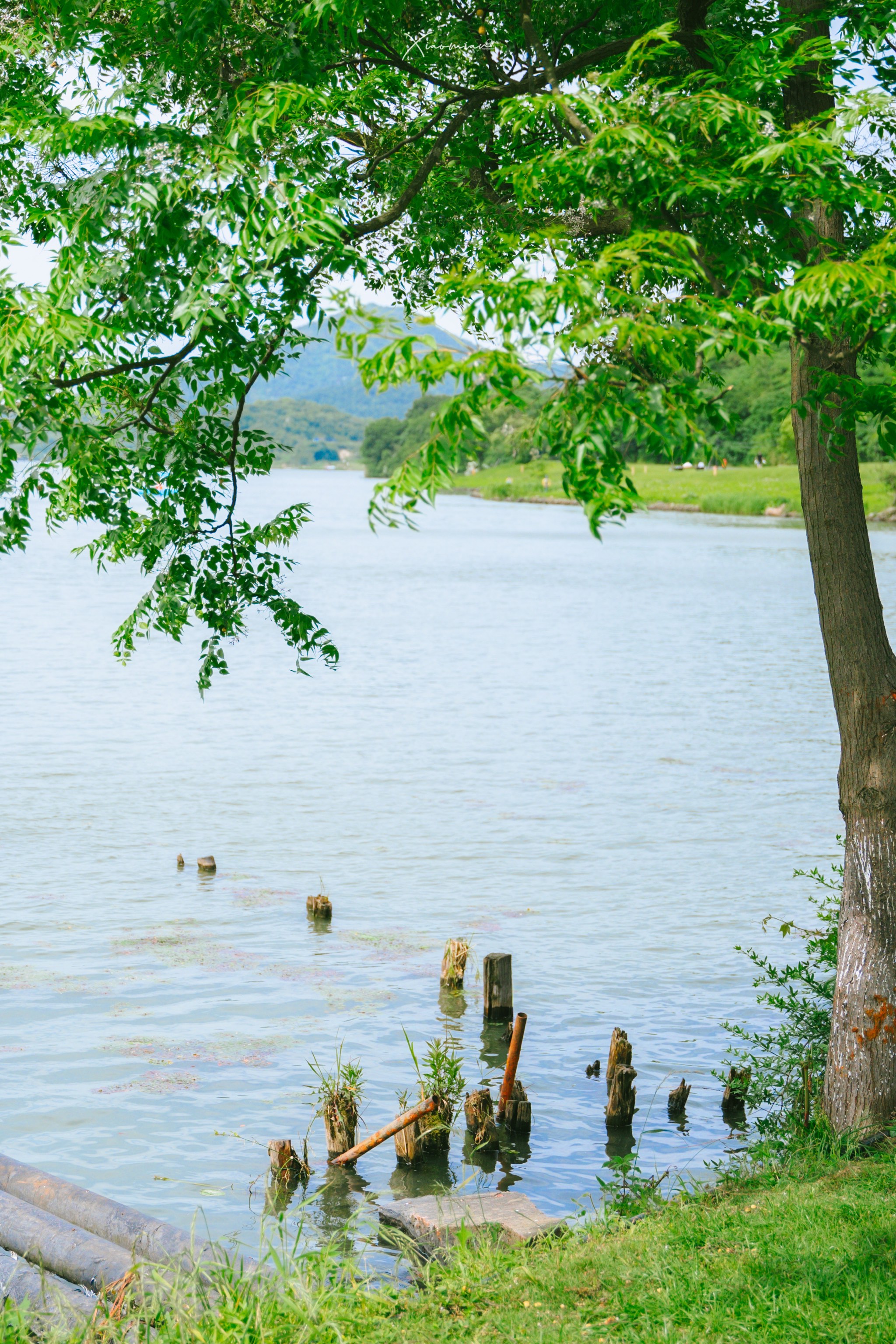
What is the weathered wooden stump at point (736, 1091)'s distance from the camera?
10.8m

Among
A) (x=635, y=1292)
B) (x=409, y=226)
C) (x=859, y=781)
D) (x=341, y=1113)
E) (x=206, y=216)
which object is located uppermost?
(x=409, y=226)

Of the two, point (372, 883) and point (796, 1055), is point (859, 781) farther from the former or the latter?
point (372, 883)

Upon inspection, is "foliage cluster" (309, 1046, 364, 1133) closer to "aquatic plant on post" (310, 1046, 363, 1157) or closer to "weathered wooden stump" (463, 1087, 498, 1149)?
"aquatic plant on post" (310, 1046, 363, 1157)

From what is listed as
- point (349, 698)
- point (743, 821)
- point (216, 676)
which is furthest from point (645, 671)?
point (743, 821)

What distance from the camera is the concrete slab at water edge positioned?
24.6 ft

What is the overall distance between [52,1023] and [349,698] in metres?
22.9

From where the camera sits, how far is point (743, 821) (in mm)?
23156

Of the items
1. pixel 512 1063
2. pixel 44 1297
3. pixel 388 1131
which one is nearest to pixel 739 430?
pixel 512 1063

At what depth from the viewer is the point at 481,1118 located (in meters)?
10.6

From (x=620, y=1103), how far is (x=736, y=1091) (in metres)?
0.96

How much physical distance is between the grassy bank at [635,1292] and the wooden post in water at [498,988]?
219 inches

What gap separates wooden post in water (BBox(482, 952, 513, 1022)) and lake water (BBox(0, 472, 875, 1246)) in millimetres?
277

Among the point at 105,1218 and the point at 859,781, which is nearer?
the point at 105,1218

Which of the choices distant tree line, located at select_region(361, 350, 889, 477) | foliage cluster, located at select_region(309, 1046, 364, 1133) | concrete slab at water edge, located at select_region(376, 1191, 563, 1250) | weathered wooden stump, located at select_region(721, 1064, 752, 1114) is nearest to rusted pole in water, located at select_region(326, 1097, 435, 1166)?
foliage cluster, located at select_region(309, 1046, 364, 1133)
